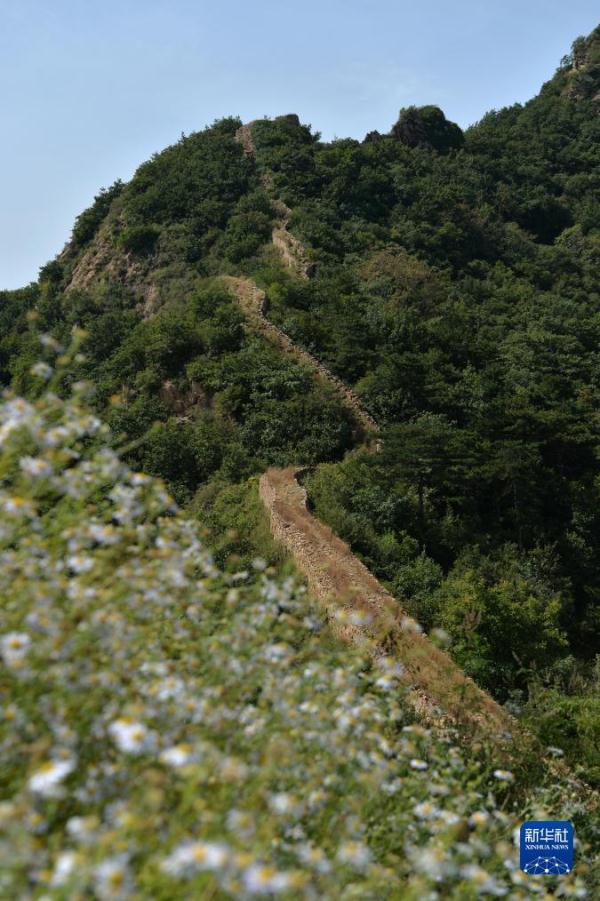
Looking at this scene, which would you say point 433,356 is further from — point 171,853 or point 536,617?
point 171,853

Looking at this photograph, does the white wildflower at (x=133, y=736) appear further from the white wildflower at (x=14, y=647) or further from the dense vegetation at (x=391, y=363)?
the dense vegetation at (x=391, y=363)

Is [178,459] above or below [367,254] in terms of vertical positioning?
below

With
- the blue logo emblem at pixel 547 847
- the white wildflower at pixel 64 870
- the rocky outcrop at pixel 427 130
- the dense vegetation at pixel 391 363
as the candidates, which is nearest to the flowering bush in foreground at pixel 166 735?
the white wildflower at pixel 64 870

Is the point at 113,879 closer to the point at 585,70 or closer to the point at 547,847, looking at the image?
the point at 547,847

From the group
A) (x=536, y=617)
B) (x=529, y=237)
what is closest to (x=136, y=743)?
(x=536, y=617)

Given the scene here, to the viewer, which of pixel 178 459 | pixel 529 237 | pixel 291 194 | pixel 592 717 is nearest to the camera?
pixel 592 717

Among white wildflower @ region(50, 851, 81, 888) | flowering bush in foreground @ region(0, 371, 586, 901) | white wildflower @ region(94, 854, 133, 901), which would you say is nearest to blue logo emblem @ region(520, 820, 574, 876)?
flowering bush in foreground @ region(0, 371, 586, 901)

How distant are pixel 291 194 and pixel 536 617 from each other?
30636mm

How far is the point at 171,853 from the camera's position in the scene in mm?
2162

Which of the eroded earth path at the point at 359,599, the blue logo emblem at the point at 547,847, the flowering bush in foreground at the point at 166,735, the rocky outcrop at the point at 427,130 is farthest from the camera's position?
the rocky outcrop at the point at 427,130

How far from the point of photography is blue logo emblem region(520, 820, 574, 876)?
4.82 m

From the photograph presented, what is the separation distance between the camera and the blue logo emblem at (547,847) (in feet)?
15.8

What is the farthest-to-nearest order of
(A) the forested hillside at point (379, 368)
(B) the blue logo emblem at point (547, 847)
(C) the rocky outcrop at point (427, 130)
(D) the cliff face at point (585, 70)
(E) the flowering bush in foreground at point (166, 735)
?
1. (D) the cliff face at point (585, 70)
2. (C) the rocky outcrop at point (427, 130)
3. (A) the forested hillside at point (379, 368)
4. (B) the blue logo emblem at point (547, 847)
5. (E) the flowering bush in foreground at point (166, 735)

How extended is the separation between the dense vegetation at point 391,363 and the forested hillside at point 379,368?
0.08 metres
